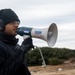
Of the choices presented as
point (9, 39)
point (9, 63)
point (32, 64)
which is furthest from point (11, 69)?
point (32, 64)

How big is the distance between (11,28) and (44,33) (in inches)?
23.3

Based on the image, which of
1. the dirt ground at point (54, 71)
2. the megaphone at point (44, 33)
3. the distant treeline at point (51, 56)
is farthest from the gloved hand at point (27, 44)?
the distant treeline at point (51, 56)

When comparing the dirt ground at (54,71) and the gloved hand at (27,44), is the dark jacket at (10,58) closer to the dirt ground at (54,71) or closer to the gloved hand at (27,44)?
the gloved hand at (27,44)

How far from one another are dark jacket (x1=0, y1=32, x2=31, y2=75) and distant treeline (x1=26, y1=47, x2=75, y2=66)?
32.0m

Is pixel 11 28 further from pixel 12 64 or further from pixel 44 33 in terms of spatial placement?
pixel 44 33

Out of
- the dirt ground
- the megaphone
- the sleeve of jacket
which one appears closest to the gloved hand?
the sleeve of jacket

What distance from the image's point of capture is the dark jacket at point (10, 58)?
4.61 m

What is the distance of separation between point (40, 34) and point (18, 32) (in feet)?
1.04

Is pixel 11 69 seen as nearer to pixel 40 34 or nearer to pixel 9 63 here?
pixel 9 63

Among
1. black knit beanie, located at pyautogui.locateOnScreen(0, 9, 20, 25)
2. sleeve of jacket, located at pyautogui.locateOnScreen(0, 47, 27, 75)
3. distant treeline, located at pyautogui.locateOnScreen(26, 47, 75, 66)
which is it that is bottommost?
Result: distant treeline, located at pyautogui.locateOnScreen(26, 47, 75, 66)

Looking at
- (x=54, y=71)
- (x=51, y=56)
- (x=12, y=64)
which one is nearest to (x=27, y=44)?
(x=12, y=64)

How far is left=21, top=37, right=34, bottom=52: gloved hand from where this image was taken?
4738 millimetres

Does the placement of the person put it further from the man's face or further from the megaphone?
the megaphone

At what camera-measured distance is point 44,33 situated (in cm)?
524
